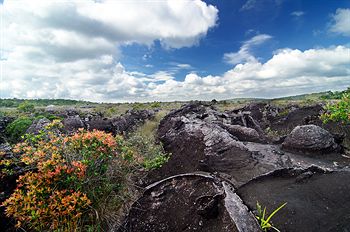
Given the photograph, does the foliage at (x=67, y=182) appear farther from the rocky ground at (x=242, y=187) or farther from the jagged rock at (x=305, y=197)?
the jagged rock at (x=305, y=197)

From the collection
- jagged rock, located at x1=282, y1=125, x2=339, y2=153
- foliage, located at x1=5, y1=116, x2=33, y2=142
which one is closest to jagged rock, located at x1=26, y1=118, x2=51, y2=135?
foliage, located at x1=5, y1=116, x2=33, y2=142

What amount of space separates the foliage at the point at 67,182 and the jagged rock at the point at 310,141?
6.01 metres

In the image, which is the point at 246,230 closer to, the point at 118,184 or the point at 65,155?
the point at 118,184

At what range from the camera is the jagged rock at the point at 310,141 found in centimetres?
757

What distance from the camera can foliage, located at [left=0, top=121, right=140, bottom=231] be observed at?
3439mm

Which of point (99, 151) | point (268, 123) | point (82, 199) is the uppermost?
point (99, 151)

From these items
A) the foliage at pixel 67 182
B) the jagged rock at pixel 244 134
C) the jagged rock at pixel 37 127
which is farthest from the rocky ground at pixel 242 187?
the jagged rock at pixel 37 127

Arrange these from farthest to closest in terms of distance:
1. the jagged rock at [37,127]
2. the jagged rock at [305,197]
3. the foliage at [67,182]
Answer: the jagged rock at [37,127] < the jagged rock at [305,197] < the foliage at [67,182]

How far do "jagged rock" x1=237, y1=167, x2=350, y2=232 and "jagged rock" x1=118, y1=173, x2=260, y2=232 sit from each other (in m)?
0.69

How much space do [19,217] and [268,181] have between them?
4.86 metres

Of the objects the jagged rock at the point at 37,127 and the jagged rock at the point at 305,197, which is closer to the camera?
the jagged rock at the point at 305,197

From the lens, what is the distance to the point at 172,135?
9219mm

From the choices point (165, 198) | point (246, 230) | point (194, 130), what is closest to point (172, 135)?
point (194, 130)

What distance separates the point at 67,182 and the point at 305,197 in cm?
442
